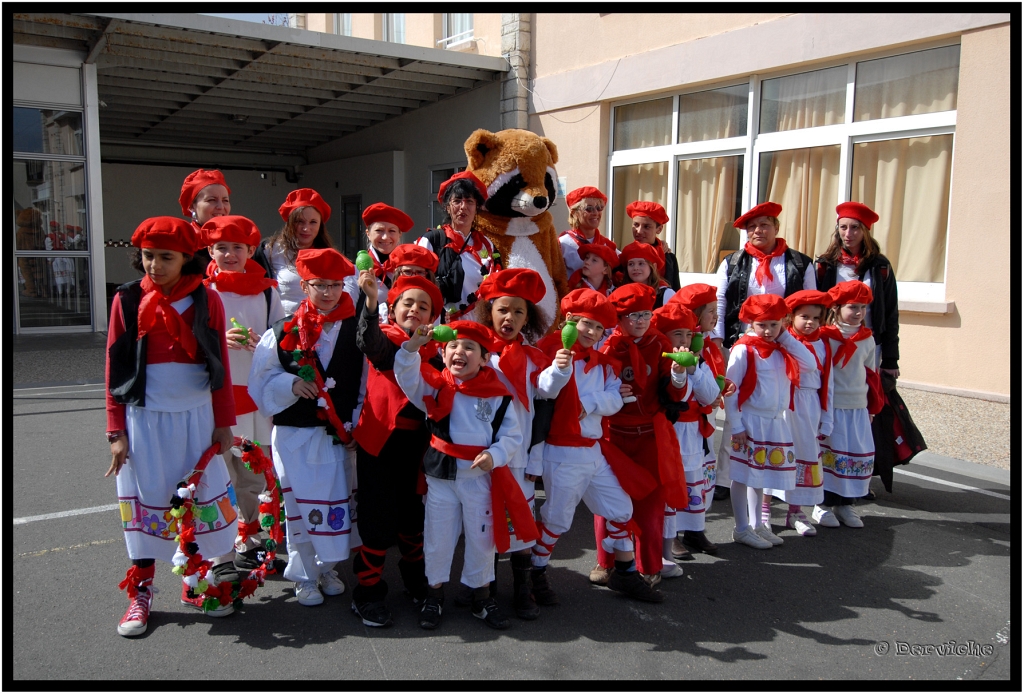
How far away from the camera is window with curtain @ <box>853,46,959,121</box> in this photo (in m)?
7.26

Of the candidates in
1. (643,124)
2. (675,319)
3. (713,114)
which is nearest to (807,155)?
(713,114)

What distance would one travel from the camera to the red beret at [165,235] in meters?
3.00

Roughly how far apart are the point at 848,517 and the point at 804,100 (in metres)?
5.78

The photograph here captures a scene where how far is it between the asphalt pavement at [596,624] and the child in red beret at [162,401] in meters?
0.27

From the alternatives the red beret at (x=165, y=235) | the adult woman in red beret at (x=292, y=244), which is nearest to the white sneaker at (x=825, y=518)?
the adult woman in red beret at (x=292, y=244)

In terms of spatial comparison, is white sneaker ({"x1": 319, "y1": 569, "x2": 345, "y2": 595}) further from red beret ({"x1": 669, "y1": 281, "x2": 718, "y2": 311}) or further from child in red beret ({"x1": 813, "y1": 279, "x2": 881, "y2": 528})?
child in red beret ({"x1": 813, "y1": 279, "x2": 881, "y2": 528})

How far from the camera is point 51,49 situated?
10523 millimetres

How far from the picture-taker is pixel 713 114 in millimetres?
9562

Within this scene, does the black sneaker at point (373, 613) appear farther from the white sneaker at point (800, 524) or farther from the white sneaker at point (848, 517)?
the white sneaker at point (848, 517)

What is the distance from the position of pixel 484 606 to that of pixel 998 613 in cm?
239

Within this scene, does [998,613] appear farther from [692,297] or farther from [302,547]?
[302,547]

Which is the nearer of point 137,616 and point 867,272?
point 137,616

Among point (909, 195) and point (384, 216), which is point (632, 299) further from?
point (909, 195)

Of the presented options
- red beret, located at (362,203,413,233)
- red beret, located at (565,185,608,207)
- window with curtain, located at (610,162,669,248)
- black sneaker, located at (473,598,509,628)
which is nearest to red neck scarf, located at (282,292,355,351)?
red beret, located at (362,203,413,233)
